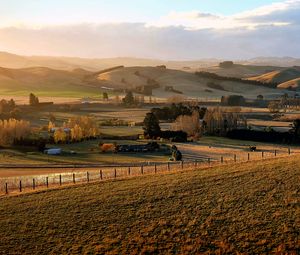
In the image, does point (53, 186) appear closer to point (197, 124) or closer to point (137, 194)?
point (137, 194)

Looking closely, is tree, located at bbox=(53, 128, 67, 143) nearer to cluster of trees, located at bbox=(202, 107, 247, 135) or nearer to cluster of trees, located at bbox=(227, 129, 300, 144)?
cluster of trees, located at bbox=(202, 107, 247, 135)

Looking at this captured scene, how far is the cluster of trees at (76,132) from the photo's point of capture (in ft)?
279

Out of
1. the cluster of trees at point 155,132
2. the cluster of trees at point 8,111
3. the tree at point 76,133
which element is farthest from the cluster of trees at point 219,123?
the cluster of trees at point 8,111

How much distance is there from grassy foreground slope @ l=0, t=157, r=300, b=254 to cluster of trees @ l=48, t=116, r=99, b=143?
4867 cm

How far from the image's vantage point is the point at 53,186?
38938mm

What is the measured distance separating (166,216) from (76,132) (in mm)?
59654

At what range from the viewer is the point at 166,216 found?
98.2 ft

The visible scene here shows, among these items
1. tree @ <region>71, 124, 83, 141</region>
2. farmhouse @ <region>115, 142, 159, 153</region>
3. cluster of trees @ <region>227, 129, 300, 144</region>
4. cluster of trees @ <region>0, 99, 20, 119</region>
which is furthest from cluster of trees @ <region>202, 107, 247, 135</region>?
cluster of trees @ <region>0, 99, 20, 119</region>

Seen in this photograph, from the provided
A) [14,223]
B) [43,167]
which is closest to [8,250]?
[14,223]

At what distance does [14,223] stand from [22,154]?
142ft

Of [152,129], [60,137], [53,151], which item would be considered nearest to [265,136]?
[152,129]

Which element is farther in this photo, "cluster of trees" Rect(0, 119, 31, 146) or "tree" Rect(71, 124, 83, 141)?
"tree" Rect(71, 124, 83, 141)

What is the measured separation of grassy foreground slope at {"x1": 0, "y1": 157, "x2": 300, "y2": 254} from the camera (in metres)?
26.0

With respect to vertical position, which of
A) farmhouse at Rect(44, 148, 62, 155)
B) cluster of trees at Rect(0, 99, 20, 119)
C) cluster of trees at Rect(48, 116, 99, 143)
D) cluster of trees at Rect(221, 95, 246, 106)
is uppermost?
cluster of trees at Rect(221, 95, 246, 106)
